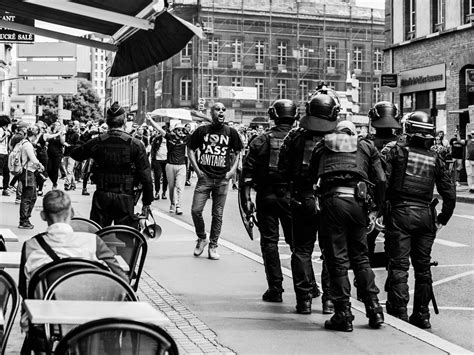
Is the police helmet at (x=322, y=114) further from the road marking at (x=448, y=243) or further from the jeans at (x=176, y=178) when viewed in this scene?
the jeans at (x=176, y=178)

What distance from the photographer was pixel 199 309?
7.77m

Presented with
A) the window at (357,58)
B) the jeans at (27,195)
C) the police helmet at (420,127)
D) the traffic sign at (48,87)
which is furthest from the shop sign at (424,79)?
the window at (357,58)

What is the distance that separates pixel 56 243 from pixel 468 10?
1117 inches

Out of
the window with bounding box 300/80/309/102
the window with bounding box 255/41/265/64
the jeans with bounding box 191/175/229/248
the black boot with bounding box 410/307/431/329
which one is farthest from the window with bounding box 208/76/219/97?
the black boot with bounding box 410/307/431/329

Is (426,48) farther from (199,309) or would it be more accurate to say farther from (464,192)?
(199,309)

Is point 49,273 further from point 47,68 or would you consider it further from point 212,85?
point 212,85

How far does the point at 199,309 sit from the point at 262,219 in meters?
1.02

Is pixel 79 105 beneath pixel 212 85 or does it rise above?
above

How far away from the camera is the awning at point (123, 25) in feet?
18.4

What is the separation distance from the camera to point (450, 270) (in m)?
10.4

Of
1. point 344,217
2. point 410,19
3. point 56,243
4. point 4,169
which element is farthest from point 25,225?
point 410,19

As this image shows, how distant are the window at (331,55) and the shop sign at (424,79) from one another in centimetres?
3848

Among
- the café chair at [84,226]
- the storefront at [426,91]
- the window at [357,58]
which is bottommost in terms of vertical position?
the café chair at [84,226]

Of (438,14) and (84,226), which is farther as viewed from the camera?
(438,14)
